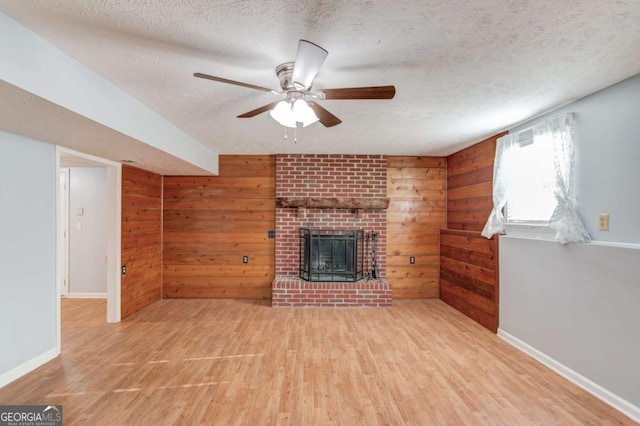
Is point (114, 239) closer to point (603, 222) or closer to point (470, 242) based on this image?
point (470, 242)

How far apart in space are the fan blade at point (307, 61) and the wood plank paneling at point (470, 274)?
9.66 ft

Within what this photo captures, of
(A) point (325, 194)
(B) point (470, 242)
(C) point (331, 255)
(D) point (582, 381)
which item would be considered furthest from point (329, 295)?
(D) point (582, 381)

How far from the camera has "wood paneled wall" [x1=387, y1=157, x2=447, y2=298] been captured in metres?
4.83

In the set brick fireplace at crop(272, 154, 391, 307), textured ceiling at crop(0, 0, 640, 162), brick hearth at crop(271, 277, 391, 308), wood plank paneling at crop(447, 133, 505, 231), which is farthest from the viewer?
brick fireplace at crop(272, 154, 391, 307)

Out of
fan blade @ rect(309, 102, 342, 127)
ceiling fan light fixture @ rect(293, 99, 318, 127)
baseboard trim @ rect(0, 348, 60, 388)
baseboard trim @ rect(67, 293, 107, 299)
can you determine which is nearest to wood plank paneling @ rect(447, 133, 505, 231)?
fan blade @ rect(309, 102, 342, 127)

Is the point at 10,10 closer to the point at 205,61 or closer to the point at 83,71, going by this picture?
the point at 83,71

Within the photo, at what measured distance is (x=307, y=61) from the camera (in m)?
1.50

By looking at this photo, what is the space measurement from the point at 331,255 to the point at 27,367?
11.3ft

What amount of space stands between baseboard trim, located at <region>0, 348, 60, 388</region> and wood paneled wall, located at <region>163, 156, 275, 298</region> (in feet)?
6.78

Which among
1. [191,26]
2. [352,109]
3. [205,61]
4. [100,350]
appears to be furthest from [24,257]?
[352,109]

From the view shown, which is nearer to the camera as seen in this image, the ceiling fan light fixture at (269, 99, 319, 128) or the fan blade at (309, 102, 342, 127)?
the ceiling fan light fixture at (269, 99, 319, 128)

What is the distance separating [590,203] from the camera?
94.3 inches

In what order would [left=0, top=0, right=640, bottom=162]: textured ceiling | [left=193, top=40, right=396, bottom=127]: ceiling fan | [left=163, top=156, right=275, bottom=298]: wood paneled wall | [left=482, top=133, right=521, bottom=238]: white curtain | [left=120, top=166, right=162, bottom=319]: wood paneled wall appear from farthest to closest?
[left=163, top=156, right=275, bottom=298]: wood paneled wall
[left=120, top=166, right=162, bottom=319]: wood paneled wall
[left=482, top=133, right=521, bottom=238]: white curtain
[left=193, top=40, right=396, bottom=127]: ceiling fan
[left=0, top=0, right=640, bottom=162]: textured ceiling

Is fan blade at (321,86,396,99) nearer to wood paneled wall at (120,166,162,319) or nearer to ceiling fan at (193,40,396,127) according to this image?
ceiling fan at (193,40,396,127)
